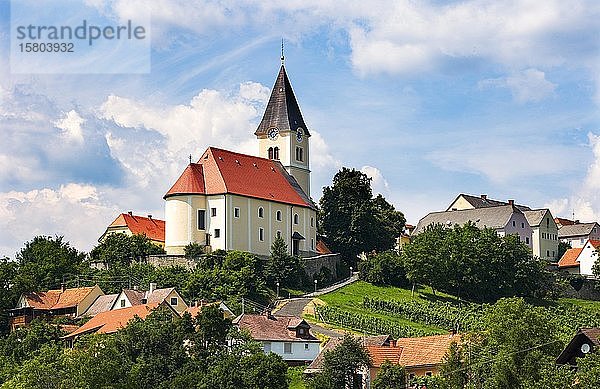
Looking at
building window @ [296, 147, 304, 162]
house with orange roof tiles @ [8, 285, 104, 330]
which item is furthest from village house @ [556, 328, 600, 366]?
building window @ [296, 147, 304, 162]

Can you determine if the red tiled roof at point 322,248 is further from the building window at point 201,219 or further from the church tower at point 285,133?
the building window at point 201,219

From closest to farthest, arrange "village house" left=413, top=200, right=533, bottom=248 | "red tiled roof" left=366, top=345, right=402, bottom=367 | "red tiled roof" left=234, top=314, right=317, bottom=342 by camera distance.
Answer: "red tiled roof" left=366, top=345, right=402, bottom=367 → "red tiled roof" left=234, top=314, right=317, bottom=342 → "village house" left=413, top=200, right=533, bottom=248

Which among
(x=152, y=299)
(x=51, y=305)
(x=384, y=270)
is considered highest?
(x=384, y=270)

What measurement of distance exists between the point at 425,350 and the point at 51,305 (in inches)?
1416

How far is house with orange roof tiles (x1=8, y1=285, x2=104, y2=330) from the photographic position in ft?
294

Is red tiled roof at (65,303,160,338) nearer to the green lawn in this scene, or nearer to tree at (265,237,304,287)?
the green lawn

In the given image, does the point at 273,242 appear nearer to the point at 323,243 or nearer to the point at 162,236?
the point at 323,243

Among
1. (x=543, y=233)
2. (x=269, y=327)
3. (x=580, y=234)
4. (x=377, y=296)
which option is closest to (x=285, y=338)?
(x=269, y=327)

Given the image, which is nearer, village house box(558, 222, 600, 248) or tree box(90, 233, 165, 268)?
tree box(90, 233, 165, 268)

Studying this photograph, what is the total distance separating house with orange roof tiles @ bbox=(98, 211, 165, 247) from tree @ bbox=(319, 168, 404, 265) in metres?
18.8

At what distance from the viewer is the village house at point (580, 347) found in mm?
52938

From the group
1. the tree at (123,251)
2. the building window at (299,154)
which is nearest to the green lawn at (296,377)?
the tree at (123,251)

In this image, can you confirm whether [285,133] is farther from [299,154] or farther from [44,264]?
[44,264]

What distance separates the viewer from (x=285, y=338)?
249 ft
